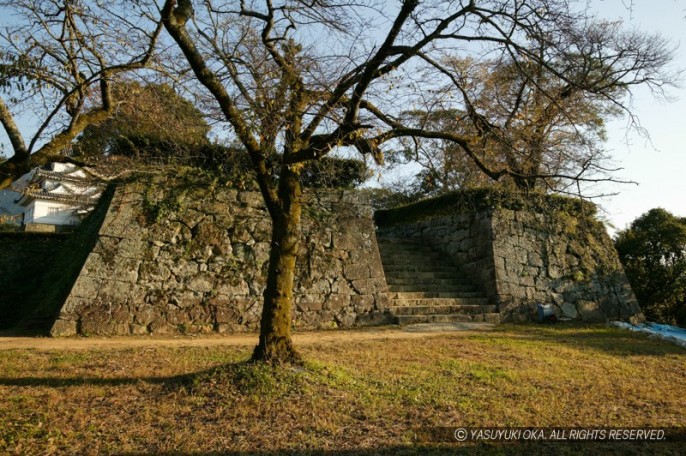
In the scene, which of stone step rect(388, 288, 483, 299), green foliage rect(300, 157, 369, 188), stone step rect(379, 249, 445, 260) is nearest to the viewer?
green foliage rect(300, 157, 369, 188)

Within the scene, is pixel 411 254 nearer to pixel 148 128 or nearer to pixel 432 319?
pixel 432 319

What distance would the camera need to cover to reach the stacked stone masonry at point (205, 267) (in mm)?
7215

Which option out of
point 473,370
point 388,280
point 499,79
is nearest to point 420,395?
point 473,370

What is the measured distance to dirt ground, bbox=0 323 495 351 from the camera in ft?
19.9

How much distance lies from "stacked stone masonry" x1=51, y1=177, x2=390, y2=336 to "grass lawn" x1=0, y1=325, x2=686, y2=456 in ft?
4.74

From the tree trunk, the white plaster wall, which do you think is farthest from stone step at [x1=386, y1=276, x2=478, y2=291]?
the white plaster wall

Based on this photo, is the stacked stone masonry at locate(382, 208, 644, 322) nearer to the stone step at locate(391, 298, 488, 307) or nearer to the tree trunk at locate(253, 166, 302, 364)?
the stone step at locate(391, 298, 488, 307)

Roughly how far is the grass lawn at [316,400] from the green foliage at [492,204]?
4953 millimetres

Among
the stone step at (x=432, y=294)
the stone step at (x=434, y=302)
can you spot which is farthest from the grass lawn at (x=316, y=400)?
the stone step at (x=432, y=294)

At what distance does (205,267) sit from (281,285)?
156 inches

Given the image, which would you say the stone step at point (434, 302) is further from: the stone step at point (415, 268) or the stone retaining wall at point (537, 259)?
the stone step at point (415, 268)

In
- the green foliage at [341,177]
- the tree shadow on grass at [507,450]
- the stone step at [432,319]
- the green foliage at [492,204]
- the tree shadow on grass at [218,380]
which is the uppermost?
the green foliage at [341,177]

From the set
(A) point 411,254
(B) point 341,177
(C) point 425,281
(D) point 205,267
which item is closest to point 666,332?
(C) point 425,281

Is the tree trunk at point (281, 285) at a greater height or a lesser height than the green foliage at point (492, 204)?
lesser
